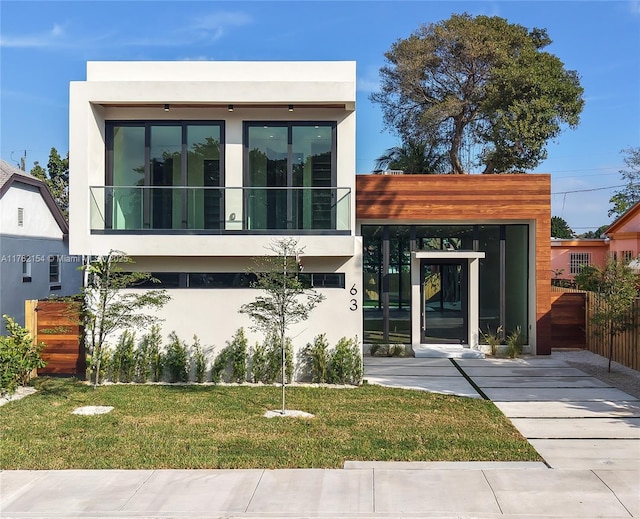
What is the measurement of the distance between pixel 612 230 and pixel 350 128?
68.9ft

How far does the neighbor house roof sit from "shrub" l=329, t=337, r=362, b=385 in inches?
522

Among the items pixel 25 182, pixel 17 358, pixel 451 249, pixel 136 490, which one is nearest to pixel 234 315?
pixel 17 358

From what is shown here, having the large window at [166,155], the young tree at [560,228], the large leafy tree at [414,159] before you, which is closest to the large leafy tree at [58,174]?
the large leafy tree at [414,159]

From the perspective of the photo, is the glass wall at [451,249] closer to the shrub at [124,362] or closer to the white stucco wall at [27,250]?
the shrub at [124,362]

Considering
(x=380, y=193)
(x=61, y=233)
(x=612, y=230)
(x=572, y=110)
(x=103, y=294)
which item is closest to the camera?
(x=103, y=294)

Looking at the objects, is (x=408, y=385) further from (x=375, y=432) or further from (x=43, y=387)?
(x=43, y=387)

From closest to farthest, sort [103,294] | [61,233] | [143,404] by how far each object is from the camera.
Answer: [143,404], [103,294], [61,233]

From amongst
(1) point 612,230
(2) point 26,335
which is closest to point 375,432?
(2) point 26,335

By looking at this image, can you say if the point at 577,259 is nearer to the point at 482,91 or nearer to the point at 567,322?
the point at 482,91

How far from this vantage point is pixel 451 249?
17.2m

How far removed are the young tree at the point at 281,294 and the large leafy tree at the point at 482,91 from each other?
17506 millimetres

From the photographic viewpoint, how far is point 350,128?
1324cm

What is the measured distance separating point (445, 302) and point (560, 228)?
4891 centimetres

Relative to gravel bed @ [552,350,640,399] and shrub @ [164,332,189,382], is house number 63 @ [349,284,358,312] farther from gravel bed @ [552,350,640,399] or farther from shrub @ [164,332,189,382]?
gravel bed @ [552,350,640,399]
